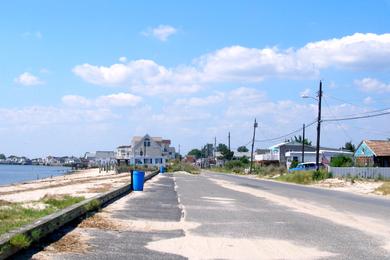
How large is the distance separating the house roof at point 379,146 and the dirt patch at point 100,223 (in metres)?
55.7

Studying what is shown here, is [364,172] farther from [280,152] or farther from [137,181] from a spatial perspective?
[280,152]

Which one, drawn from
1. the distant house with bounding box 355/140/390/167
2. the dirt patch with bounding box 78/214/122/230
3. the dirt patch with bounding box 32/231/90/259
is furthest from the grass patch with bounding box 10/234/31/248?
the distant house with bounding box 355/140/390/167

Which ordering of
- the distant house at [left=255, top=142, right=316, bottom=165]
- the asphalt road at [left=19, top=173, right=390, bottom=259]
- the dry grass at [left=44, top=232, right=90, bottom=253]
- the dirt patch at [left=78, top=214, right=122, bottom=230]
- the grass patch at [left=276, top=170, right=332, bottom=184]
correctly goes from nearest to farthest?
the dry grass at [left=44, top=232, right=90, bottom=253]
the asphalt road at [left=19, top=173, right=390, bottom=259]
the dirt patch at [left=78, top=214, right=122, bottom=230]
the grass patch at [left=276, top=170, right=332, bottom=184]
the distant house at [left=255, top=142, right=316, bottom=165]

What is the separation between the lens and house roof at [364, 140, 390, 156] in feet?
218

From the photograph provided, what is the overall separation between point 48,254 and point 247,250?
341 centimetres

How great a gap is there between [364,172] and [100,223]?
41.3 meters

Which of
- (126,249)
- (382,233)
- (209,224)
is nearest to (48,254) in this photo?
(126,249)

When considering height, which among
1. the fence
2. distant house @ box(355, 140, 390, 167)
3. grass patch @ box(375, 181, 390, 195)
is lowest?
grass patch @ box(375, 181, 390, 195)

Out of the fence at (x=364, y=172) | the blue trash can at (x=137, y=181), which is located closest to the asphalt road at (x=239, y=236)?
the blue trash can at (x=137, y=181)

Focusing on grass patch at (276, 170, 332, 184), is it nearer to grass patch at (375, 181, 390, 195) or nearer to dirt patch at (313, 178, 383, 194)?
dirt patch at (313, 178, 383, 194)

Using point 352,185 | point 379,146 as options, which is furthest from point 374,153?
point 352,185

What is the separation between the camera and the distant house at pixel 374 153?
66.3 metres

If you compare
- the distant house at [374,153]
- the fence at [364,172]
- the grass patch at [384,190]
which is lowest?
the grass patch at [384,190]

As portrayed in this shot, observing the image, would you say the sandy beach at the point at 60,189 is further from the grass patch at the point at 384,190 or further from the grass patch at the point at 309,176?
the grass patch at the point at 309,176
